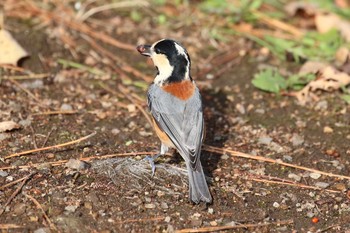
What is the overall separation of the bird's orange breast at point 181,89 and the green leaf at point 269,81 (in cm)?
131

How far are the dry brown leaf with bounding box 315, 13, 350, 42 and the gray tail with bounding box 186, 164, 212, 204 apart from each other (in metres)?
3.45

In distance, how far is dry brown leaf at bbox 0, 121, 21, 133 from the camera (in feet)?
16.8

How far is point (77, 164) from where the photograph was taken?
4.74m

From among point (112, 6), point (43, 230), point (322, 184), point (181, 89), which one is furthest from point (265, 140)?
point (112, 6)

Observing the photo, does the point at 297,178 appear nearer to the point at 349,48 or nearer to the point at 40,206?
the point at 40,206

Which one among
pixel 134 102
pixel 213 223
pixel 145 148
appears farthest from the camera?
pixel 134 102

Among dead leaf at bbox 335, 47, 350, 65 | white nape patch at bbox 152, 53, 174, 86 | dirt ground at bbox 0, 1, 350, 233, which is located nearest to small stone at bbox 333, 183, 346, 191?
dirt ground at bbox 0, 1, 350, 233

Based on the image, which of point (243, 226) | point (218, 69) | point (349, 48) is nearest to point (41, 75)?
point (218, 69)

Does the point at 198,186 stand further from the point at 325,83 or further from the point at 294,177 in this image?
the point at 325,83

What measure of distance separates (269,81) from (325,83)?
557 millimetres

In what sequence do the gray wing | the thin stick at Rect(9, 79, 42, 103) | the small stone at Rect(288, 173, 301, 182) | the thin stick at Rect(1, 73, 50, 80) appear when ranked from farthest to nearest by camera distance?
the thin stick at Rect(1, 73, 50, 80), the thin stick at Rect(9, 79, 42, 103), the small stone at Rect(288, 173, 301, 182), the gray wing

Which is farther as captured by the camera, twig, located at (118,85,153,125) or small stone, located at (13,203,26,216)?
twig, located at (118,85,153,125)

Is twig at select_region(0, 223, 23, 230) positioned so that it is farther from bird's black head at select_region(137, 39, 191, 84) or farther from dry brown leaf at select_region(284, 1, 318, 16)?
dry brown leaf at select_region(284, 1, 318, 16)

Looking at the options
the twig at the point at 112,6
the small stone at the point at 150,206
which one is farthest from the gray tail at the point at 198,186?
the twig at the point at 112,6
